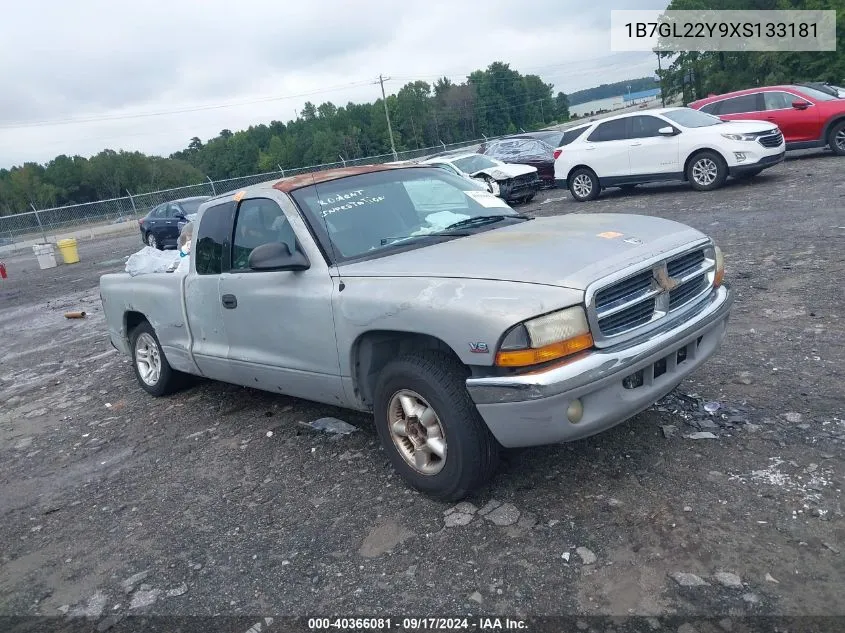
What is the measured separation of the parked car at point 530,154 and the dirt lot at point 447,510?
14.0m

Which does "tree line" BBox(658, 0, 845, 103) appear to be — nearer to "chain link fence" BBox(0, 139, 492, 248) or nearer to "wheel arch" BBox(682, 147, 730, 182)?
"chain link fence" BBox(0, 139, 492, 248)

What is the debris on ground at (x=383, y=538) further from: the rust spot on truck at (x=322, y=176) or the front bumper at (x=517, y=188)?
the front bumper at (x=517, y=188)

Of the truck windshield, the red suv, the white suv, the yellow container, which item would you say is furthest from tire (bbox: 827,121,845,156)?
the yellow container

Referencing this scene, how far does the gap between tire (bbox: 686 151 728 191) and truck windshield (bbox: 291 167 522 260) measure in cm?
967

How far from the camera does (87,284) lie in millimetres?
16422

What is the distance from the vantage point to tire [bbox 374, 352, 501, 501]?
3373mm

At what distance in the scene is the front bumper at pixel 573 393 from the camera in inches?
122

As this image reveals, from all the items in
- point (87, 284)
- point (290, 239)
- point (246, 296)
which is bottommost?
point (87, 284)

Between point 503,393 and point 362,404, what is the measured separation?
3.81 feet

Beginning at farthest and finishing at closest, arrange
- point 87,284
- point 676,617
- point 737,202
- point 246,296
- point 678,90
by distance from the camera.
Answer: point 678,90 → point 87,284 → point 737,202 → point 246,296 → point 676,617

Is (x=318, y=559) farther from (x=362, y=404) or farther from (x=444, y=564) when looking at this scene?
(x=362, y=404)

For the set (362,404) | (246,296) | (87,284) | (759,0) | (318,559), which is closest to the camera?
(318,559)

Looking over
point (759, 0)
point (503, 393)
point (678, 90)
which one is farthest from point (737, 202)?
point (678, 90)

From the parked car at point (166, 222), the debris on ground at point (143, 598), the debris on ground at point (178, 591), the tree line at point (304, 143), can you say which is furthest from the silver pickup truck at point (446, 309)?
the tree line at point (304, 143)
